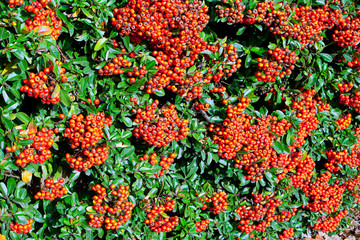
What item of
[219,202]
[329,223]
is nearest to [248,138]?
[219,202]

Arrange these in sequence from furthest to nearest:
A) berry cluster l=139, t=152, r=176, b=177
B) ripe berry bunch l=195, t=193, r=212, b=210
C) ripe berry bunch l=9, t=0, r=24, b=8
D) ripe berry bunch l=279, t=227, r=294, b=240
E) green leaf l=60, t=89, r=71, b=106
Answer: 1. ripe berry bunch l=279, t=227, r=294, b=240
2. ripe berry bunch l=195, t=193, r=212, b=210
3. berry cluster l=139, t=152, r=176, b=177
4. green leaf l=60, t=89, r=71, b=106
5. ripe berry bunch l=9, t=0, r=24, b=8

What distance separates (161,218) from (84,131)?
1.22 metres

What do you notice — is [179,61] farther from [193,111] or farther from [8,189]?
A: [8,189]

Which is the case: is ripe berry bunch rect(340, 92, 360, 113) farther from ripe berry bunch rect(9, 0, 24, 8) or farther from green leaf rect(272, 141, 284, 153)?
ripe berry bunch rect(9, 0, 24, 8)

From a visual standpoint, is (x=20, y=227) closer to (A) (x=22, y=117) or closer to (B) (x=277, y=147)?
(A) (x=22, y=117)

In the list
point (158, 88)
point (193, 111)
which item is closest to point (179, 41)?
point (158, 88)

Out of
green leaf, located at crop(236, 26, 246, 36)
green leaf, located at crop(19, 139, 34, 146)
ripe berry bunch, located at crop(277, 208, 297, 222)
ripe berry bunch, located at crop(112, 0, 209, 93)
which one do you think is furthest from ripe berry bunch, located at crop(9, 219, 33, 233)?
ripe berry bunch, located at crop(277, 208, 297, 222)

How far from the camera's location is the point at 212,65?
3094mm

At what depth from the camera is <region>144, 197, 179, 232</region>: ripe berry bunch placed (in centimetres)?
320

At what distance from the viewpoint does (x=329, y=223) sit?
14.3 ft

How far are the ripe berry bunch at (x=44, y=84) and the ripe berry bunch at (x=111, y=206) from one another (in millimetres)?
858

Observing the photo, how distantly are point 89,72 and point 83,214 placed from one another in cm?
127

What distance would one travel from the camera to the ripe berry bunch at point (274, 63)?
314 centimetres

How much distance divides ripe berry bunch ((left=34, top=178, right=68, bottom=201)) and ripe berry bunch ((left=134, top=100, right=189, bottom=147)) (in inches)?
29.6
